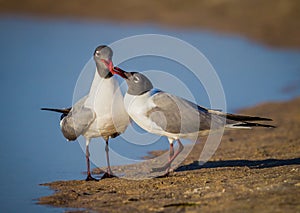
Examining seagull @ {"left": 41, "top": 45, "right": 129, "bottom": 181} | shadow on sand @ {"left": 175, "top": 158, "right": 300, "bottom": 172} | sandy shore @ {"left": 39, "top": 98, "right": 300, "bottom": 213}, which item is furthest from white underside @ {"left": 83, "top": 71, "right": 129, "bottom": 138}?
shadow on sand @ {"left": 175, "top": 158, "right": 300, "bottom": 172}

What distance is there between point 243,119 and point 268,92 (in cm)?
650

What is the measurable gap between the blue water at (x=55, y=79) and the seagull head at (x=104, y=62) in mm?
1350

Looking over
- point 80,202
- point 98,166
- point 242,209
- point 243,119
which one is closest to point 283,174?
point 243,119

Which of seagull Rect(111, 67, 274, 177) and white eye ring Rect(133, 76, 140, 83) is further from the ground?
white eye ring Rect(133, 76, 140, 83)

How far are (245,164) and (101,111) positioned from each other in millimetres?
1959

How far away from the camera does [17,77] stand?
1404cm

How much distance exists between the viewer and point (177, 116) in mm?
7758

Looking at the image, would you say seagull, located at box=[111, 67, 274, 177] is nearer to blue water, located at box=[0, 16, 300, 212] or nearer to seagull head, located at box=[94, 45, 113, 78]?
seagull head, located at box=[94, 45, 113, 78]

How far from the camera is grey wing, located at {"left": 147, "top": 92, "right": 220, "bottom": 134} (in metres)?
7.69

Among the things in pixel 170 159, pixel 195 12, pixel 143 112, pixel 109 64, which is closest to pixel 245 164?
pixel 170 159

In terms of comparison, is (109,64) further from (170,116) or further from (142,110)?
(170,116)

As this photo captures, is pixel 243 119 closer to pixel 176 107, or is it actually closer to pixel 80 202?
pixel 176 107

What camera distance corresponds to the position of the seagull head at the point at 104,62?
8.13 metres

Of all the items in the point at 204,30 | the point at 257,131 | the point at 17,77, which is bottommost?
the point at 257,131
